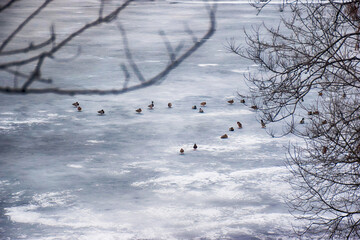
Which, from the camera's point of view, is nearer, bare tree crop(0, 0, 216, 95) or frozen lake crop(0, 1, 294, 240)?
frozen lake crop(0, 1, 294, 240)

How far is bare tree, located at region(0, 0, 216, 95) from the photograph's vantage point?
13.0 metres

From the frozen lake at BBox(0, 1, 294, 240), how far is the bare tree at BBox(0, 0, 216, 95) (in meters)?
0.29

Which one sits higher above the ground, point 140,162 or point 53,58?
point 140,162

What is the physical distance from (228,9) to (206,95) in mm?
15419

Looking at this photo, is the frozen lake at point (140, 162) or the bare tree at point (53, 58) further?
the bare tree at point (53, 58)

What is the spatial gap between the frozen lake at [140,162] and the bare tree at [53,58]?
294mm

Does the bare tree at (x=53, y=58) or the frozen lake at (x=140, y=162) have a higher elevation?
the frozen lake at (x=140, y=162)

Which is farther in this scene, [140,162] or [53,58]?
[53,58]

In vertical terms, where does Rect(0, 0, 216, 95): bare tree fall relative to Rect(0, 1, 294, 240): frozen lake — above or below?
below

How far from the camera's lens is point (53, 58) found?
1647cm

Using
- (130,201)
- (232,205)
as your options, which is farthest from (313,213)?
(130,201)

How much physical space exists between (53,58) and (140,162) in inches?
350

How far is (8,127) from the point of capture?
995cm

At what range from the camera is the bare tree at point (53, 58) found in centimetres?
1295
